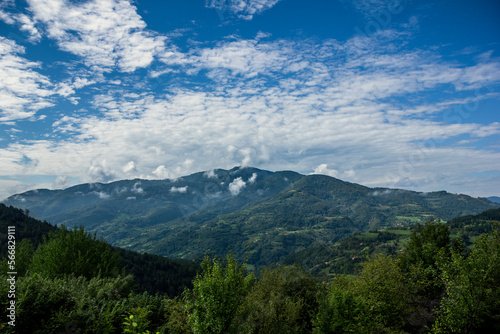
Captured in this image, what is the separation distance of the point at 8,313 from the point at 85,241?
2380cm

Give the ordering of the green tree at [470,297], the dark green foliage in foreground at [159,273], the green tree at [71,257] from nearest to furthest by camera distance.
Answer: the green tree at [470,297] < the green tree at [71,257] < the dark green foliage in foreground at [159,273]

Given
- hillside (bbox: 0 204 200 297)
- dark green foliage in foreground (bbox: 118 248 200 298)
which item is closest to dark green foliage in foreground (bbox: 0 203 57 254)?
hillside (bbox: 0 204 200 297)

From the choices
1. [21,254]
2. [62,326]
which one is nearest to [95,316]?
[62,326]

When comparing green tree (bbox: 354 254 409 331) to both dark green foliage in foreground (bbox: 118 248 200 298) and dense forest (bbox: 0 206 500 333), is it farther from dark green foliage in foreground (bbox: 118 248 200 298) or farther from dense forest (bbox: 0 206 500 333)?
dark green foliage in foreground (bbox: 118 248 200 298)

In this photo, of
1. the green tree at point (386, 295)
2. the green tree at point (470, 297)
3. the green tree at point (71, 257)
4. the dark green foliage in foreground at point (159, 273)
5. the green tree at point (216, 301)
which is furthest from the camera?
the dark green foliage in foreground at point (159, 273)

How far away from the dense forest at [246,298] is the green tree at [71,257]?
0.43ft

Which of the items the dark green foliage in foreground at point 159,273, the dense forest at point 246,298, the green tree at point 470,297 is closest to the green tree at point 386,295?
the dense forest at point 246,298

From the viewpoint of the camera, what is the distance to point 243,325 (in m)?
18.7

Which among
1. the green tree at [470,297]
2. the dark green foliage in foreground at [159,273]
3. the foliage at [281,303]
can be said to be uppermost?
the green tree at [470,297]

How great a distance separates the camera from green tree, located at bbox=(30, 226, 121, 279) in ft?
105

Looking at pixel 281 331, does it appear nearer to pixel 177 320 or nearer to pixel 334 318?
pixel 334 318

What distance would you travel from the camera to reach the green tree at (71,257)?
3203cm

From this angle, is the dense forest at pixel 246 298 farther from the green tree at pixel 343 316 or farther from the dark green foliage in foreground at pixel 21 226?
the dark green foliage in foreground at pixel 21 226

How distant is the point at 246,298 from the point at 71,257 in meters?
25.6
